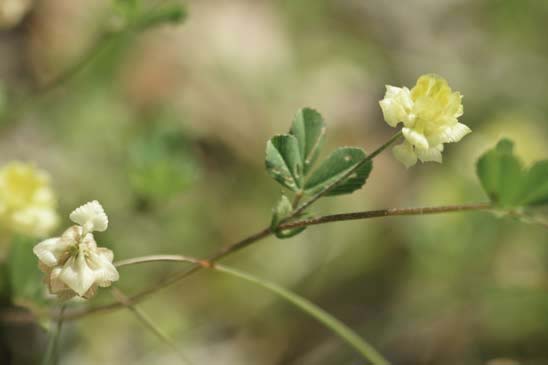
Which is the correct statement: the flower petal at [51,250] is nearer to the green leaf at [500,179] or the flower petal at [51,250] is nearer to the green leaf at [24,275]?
the green leaf at [24,275]

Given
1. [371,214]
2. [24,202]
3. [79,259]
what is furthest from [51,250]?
[24,202]

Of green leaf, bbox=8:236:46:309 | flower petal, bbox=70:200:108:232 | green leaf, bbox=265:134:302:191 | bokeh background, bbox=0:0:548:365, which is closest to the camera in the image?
flower petal, bbox=70:200:108:232

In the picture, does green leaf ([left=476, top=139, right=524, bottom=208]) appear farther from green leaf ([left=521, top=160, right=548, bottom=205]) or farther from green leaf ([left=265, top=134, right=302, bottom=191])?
green leaf ([left=265, top=134, right=302, bottom=191])

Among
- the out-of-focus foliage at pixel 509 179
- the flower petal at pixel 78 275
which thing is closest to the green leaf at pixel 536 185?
the out-of-focus foliage at pixel 509 179

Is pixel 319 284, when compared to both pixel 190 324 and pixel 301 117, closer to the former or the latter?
pixel 190 324

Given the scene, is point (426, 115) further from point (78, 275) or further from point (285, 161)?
point (78, 275)

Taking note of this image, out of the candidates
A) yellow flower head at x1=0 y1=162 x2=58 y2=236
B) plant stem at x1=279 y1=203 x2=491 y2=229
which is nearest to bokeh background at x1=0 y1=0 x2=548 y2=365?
yellow flower head at x1=0 y1=162 x2=58 y2=236
